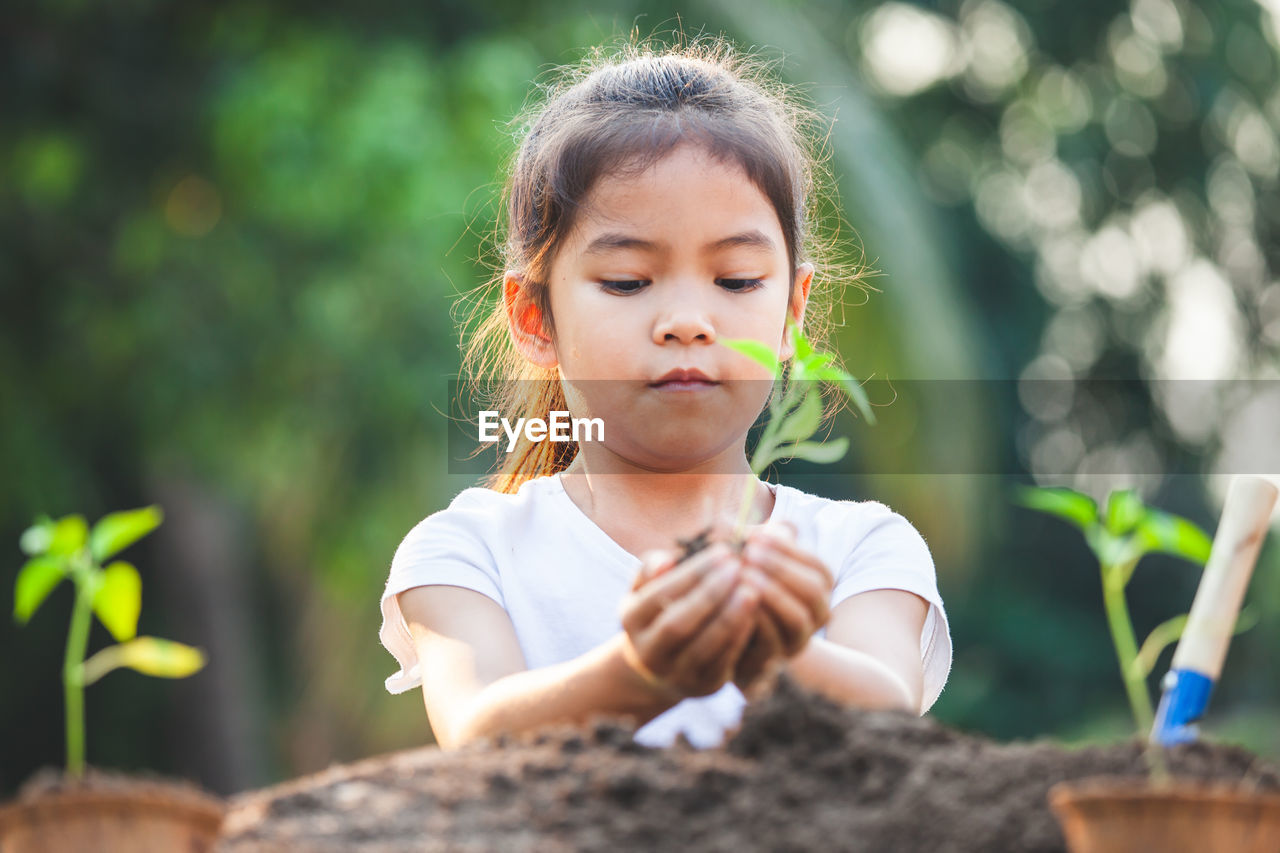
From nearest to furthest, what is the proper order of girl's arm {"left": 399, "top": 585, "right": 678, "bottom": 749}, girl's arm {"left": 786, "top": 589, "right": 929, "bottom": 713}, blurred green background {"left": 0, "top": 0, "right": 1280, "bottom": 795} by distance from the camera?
1. girl's arm {"left": 399, "top": 585, "right": 678, "bottom": 749}
2. girl's arm {"left": 786, "top": 589, "right": 929, "bottom": 713}
3. blurred green background {"left": 0, "top": 0, "right": 1280, "bottom": 795}

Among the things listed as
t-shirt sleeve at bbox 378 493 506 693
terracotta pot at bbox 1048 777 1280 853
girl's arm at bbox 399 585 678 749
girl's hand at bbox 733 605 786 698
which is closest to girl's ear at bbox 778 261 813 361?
t-shirt sleeve at bbox 378 493 506 693

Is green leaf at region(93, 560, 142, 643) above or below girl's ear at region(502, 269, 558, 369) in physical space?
below

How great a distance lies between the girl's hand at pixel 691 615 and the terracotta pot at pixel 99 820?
1.40 ft

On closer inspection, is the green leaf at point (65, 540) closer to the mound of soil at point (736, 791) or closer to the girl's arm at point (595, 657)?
the mound of soil at point (736, 791)

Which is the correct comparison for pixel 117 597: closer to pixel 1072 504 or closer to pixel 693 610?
pixel 693 610

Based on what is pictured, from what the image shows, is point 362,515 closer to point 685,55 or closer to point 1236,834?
point 685,55

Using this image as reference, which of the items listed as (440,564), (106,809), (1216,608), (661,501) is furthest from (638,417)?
(106,809)

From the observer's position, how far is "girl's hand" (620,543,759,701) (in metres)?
1.26

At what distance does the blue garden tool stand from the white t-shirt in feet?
2.38

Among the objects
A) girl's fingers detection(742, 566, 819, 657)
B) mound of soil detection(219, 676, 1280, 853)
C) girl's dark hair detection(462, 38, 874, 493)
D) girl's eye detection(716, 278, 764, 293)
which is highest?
girl's dark hair detection(462, 38, 874, 493)

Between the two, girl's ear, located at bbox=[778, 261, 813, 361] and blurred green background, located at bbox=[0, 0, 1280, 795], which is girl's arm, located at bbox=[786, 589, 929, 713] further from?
blurred green background, located at bbox=[0, 0, 1280, 795]

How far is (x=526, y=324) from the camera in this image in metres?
2.38

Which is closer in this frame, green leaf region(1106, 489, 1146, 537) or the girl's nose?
green leaf region(1106, 489, 1146, 537)

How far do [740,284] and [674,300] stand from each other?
0.40 feet
